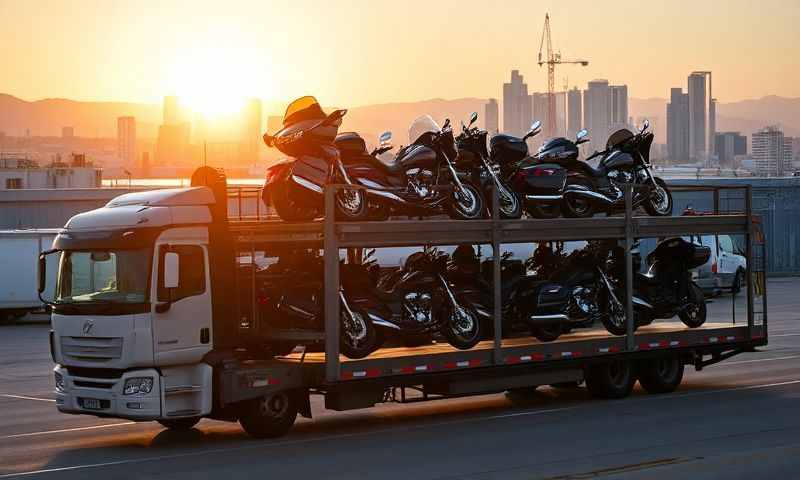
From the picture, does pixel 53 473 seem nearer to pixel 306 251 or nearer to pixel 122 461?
pixel 122 461

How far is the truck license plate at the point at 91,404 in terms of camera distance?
14320 millimetres

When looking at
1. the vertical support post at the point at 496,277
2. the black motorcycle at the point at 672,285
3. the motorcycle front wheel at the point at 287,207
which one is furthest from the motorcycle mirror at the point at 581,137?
the motorcycle front wheel at the point at 287,207

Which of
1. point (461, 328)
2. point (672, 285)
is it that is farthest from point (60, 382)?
point (672, 285)

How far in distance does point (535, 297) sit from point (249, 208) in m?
4.16

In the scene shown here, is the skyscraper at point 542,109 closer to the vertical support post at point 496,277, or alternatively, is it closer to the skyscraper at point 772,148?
the skyscraper at point 772,148

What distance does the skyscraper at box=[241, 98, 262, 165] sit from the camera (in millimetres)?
20141

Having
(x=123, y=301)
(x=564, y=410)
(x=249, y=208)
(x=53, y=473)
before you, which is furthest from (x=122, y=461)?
(x=564, y=410)

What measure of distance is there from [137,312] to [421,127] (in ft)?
17.7

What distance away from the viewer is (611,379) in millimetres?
18562

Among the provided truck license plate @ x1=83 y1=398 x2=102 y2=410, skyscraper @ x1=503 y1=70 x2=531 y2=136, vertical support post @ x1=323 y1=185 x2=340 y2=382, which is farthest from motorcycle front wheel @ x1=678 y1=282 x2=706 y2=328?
skyscraper @ x1=503 y1=70 x2=531 y2=136

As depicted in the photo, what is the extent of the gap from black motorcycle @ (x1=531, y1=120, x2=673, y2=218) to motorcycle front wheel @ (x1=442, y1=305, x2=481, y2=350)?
9.44ft

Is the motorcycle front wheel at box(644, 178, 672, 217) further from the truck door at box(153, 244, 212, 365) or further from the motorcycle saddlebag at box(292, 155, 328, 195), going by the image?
the truck door at box(153, 244, 212, 365)

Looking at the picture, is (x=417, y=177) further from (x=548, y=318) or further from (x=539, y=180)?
(x=548, y=318)

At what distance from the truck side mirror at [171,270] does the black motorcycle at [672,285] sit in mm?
7978
